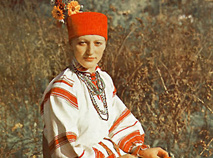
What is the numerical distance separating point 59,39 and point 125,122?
2.47 metres

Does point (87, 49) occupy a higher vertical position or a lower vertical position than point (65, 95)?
higher

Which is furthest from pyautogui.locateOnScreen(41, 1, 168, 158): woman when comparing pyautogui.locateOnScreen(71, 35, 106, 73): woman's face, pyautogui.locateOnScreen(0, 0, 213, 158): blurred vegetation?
pyautogui.locateOnScreen(0, 0, 213, 158): blurred vegetation

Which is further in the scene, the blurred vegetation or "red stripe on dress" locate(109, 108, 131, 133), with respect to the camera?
the blurred vegetation

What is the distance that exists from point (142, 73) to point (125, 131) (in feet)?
5.86

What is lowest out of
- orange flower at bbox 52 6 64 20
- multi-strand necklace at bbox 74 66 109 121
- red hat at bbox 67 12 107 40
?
multi-strand necklace at bbox 74 66 109 121

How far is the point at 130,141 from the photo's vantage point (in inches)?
97.5

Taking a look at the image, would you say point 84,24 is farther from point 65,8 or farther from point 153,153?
point 153,153

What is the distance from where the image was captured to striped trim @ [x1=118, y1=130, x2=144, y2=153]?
8.00 ft

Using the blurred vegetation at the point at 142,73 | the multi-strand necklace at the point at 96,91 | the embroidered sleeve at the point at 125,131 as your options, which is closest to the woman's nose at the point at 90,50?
the multi-strand necklace at the point at 96,91

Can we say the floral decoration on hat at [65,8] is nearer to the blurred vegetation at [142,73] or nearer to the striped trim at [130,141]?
the striped trim at [130,141]

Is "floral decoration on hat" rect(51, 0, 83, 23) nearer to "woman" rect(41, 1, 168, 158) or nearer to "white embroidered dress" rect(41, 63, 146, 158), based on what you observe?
"woman" rect(41, 1, 168, 158)

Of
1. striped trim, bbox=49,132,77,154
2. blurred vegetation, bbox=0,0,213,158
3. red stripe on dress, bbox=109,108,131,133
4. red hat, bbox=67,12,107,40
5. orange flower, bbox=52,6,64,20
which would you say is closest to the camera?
striped trim, bbox=49,132,77,154

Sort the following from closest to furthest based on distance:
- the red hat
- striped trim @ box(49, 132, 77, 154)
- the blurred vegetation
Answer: striped trim @ box(49, 132, 77, 154), the red hat, the blurred vegetation

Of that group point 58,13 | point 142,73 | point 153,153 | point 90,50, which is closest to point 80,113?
point 90,50
